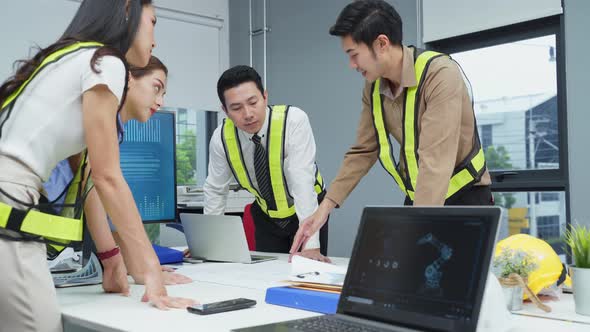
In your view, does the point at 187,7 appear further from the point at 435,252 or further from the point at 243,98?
the point at 435,252

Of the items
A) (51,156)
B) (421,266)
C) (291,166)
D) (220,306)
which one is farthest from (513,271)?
(291,166)

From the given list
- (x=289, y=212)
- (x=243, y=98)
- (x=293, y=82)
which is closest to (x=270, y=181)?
(x=289, y=212)

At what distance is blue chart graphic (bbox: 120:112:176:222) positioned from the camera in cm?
248

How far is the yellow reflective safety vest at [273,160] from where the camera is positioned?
2811 millimetres

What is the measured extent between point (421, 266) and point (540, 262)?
0.40 m

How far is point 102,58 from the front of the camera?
136cm

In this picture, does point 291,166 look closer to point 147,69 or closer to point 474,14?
point 147,69

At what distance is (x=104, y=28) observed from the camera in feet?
4.80

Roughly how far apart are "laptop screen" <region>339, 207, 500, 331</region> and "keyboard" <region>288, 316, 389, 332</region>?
0.04 metres


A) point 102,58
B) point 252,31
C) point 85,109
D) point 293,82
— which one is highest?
point 252,31

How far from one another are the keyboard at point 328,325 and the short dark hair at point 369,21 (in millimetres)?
1168

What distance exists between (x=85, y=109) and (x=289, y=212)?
1609 mm

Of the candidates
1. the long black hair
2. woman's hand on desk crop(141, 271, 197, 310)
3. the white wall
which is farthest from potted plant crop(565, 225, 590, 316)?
the white wall

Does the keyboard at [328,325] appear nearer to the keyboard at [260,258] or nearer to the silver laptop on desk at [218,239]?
the silver laptop on desk at [218,239]
